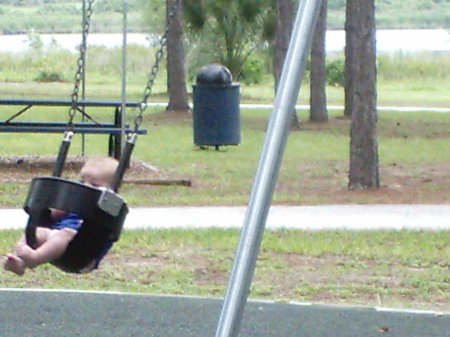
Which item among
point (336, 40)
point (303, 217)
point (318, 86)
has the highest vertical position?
point (303, 217)

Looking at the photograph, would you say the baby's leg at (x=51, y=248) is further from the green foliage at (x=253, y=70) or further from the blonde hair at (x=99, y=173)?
the green foliage at (x=253, y=70)

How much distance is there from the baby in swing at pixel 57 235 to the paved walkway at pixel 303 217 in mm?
5775

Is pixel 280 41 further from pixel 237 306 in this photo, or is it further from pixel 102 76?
pixel 102 76

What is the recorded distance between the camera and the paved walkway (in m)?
10.8

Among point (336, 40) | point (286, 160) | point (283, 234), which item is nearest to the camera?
point (283, 234)

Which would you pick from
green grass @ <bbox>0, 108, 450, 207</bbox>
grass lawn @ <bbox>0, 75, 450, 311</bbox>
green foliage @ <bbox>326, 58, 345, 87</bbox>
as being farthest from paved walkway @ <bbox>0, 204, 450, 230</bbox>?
green foliage @ <bbox>326, 58, 345, 87</bbox>

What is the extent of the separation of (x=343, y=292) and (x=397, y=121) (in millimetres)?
17973

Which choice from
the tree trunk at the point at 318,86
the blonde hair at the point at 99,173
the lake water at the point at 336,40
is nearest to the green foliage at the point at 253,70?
the lake water at the point at 336,40

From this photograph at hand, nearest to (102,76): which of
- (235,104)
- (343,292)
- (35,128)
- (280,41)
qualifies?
(280,41)

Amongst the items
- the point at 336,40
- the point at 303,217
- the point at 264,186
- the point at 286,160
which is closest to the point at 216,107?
the point at 286,160

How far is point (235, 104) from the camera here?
17.8m

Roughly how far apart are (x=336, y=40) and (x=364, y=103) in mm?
56436

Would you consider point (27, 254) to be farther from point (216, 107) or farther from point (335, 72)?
point (335, 72)

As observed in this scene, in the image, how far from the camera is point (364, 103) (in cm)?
1366
